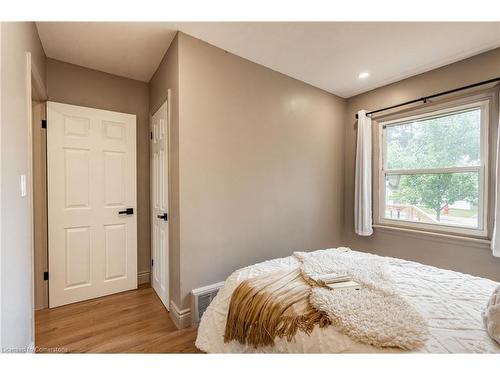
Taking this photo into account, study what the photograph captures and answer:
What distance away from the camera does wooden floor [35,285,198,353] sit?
1603mm

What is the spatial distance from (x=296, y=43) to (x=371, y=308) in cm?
203

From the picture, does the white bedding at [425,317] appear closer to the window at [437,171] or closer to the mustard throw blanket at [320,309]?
the mustard throw blanket at [320,309]

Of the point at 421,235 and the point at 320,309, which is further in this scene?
the point at 421,235

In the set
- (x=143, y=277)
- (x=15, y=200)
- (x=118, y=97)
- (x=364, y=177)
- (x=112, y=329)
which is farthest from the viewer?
(x=364, y=177)

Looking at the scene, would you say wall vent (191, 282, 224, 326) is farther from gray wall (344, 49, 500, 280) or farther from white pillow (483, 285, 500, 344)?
gray wall (344, 49, 500, 280)

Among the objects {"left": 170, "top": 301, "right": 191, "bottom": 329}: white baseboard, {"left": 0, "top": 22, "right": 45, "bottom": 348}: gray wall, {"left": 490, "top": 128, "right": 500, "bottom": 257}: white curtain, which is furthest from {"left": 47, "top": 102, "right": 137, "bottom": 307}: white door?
{"left": 490, "top": 128, "right": 500, "bottom": 257}: white curtain

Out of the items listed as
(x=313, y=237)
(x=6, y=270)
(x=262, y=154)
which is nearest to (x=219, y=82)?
(x=262, y=154)

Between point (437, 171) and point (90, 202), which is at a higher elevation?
point (437, 171)

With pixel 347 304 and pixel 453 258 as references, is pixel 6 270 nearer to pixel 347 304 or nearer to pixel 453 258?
pixel 347 304

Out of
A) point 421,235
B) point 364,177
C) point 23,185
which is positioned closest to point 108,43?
point 23,185

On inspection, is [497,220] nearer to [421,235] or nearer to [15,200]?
[421,235]

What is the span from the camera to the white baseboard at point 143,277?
8.73 ft

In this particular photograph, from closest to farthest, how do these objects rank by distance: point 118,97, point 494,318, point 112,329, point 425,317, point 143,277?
point 494,318 → point 425,317 → point 112,329 → point 118,97 → point 143,277

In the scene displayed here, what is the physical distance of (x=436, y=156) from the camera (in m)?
2.42
